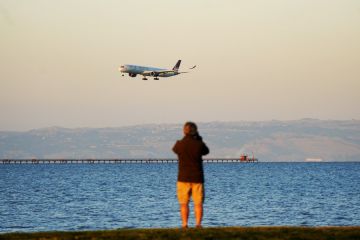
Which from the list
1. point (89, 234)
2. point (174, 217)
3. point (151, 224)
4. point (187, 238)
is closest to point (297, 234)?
point (187, 238)

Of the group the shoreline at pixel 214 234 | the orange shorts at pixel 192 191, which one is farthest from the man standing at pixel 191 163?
the shoreline at pixel 214 234

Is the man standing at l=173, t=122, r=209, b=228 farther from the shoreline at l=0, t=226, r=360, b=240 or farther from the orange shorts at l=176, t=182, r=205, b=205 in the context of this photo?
the shoreline at l=0, t=226, r=360, b=240

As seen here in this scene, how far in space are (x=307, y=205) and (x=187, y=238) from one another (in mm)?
53123

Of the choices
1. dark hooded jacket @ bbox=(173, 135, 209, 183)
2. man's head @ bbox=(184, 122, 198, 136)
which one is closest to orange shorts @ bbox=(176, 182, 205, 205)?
dark hooded jacket @ bbox=(173, 135, 209, 183)

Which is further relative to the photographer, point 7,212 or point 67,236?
point 7,212

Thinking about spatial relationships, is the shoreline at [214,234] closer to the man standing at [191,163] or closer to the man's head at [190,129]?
the man standing at [191,163]

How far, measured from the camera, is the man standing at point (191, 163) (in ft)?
67.5

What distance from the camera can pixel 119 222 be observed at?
53.1 meters

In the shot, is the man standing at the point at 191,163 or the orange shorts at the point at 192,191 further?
the orange shorts at the point at 192,191

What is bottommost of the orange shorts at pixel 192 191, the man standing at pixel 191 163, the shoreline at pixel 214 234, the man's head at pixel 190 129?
the shoreline at pixel 214 234

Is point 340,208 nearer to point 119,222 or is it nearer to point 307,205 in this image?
point 307,205

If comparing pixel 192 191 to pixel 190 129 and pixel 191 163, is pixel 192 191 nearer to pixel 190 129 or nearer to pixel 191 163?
pixel 191 163

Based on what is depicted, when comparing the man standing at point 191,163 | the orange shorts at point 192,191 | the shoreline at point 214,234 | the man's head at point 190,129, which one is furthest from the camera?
the orange shorts at point 192,191

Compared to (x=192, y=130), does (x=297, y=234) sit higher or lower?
lower
